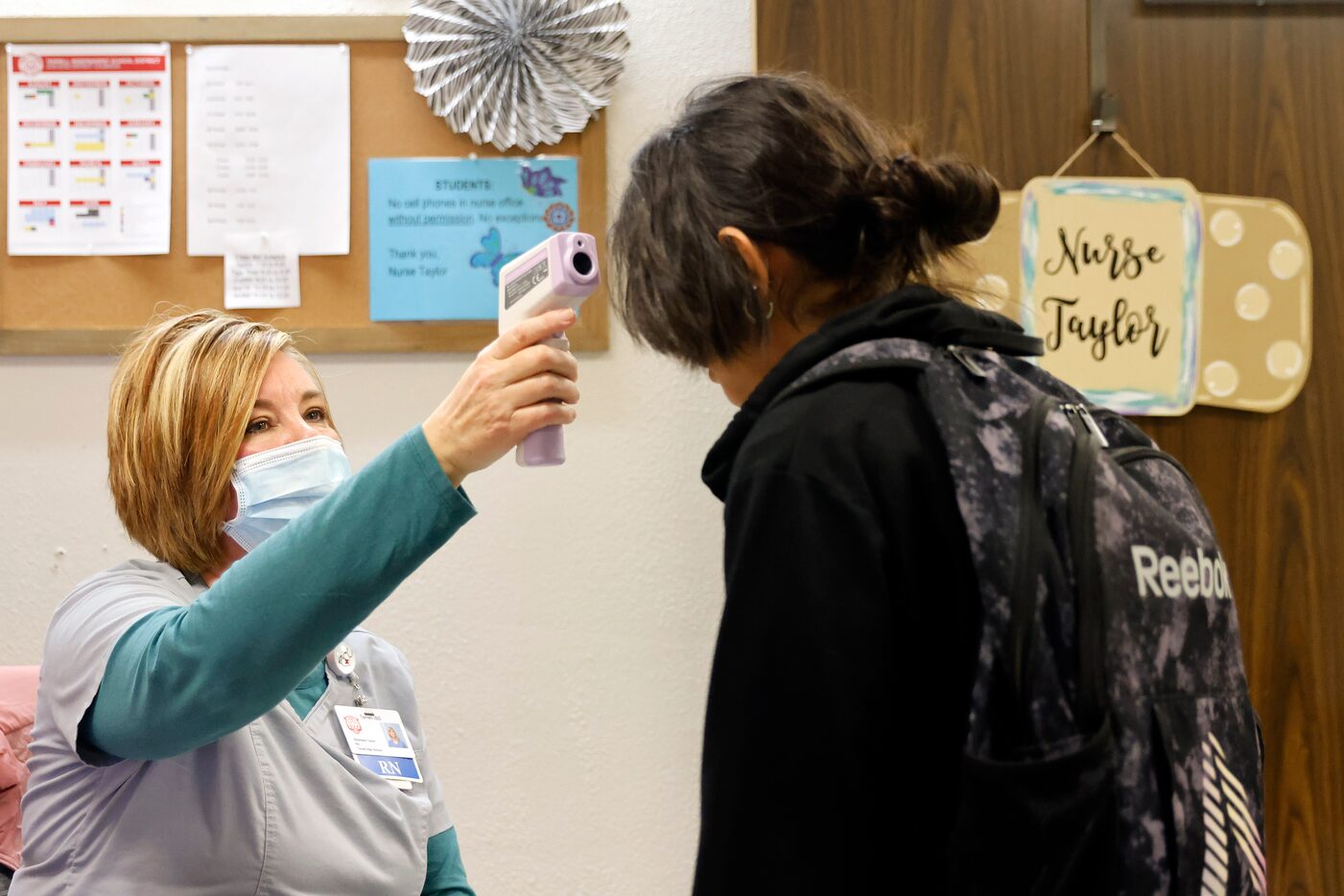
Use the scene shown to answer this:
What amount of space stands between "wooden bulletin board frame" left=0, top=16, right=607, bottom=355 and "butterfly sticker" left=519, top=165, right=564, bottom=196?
33 millimetres

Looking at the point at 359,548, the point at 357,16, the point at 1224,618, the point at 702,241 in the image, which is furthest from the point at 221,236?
the point at 1224,618

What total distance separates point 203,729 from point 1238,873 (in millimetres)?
753

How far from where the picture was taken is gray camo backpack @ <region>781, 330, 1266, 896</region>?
1.98 ft

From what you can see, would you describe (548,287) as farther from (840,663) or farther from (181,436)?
(181,436)

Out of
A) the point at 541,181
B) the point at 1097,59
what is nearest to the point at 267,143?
the point at 541,181

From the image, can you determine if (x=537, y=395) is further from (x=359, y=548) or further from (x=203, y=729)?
(x=203, y=729)

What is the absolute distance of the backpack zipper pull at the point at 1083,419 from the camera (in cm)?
68

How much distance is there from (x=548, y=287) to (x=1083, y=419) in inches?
15.3

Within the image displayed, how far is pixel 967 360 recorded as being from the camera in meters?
0.68

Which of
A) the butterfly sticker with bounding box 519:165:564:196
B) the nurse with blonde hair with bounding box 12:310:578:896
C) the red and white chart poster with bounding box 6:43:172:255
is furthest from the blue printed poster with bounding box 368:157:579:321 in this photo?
the nurse with blonde hair with bounding box 12:310:578:896

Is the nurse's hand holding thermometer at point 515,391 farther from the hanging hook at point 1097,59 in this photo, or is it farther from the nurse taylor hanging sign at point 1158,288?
the hanging hook at point 1097,59

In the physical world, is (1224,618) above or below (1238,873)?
above

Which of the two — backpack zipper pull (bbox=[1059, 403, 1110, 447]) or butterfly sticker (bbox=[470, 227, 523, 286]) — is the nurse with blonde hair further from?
butterfly sticker (bbox=[470, 227, 523, 286])

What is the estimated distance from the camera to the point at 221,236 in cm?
176
